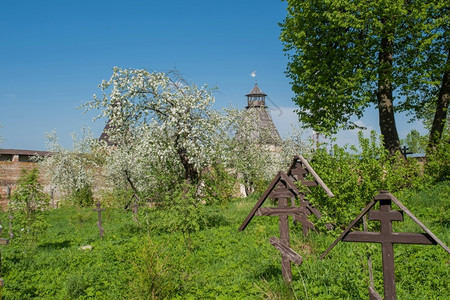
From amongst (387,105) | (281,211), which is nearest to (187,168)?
(281,211)

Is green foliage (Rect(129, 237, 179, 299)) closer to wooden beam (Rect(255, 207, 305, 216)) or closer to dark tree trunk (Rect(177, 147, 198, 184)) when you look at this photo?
wooden beam (Rect(255, 207, 305, 216))

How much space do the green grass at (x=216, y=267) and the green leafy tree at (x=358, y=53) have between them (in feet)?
19.5

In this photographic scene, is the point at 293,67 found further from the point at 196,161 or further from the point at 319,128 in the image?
the point at 196,161

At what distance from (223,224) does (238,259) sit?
4.94m

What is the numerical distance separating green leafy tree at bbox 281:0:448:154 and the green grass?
5.95 m

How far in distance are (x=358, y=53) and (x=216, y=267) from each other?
39.8 feet

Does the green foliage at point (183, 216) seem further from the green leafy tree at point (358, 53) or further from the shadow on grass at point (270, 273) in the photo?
the green leafy tree at point (358, 53)

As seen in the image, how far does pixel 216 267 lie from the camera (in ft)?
30.0

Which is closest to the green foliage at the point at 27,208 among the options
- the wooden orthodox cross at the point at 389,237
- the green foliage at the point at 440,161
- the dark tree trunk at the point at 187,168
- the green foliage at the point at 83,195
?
the dark tree trunk at the point at 187,168

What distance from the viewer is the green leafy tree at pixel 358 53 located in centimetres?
1662

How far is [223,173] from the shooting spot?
19.0 metres

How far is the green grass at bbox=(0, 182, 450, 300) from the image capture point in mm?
6949

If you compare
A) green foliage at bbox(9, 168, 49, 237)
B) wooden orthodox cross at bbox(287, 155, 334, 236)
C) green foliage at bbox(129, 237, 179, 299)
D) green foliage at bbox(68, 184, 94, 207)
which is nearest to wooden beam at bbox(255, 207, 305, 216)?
wooden orthodox cross at bbox(287, 155, 334, 236)

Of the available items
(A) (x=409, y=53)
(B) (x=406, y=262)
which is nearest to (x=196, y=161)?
(B) (x=406, y=262)
